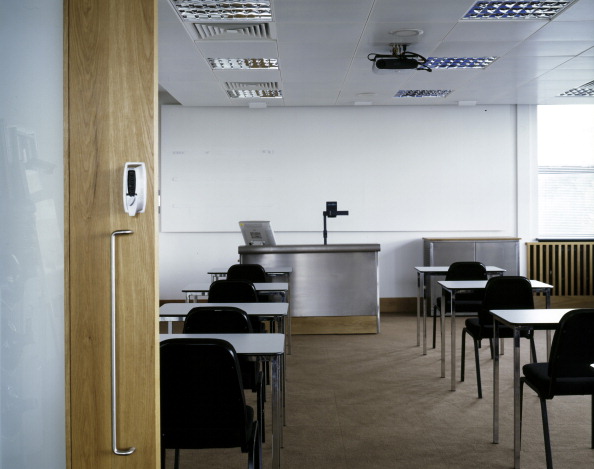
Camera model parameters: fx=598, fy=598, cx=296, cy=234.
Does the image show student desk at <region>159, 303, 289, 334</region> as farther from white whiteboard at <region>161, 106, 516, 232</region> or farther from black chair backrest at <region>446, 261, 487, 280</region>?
white whiteboard at <region>161, 106, 516, 232</region>

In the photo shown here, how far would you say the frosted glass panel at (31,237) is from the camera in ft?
5.57

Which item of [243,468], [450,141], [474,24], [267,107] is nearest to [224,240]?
[267,107]

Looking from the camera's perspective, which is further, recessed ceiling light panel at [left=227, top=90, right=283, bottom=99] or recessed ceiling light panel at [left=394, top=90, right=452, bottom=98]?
recessed ceiling light panel at [left=394, top=90, right=452, bottom=98]

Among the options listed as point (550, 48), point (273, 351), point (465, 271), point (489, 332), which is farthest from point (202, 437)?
point (550, 48)

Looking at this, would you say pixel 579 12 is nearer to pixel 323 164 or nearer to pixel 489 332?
pixel 489 332

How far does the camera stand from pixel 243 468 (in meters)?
3.23

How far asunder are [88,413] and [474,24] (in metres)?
4.59

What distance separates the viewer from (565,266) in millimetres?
8633

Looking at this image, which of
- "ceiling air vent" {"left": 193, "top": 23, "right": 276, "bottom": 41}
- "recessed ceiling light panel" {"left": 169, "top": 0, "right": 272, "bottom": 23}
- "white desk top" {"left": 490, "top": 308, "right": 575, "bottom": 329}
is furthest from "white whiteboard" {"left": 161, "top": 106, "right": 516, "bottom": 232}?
"white desk top" {"left": 490, "top": 308, "right": 575, "bottom": 329}

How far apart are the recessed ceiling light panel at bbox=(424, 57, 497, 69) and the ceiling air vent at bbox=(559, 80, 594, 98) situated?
74.2 inches

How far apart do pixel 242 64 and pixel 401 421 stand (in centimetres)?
416

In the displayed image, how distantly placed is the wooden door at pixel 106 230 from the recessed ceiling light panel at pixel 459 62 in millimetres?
5005

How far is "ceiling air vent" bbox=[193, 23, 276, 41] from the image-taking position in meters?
5.19

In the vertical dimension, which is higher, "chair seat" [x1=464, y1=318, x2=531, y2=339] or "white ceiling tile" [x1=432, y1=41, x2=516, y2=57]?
"white ceiling tile" [x1=432, y1=41, x2=516, y2=57]
